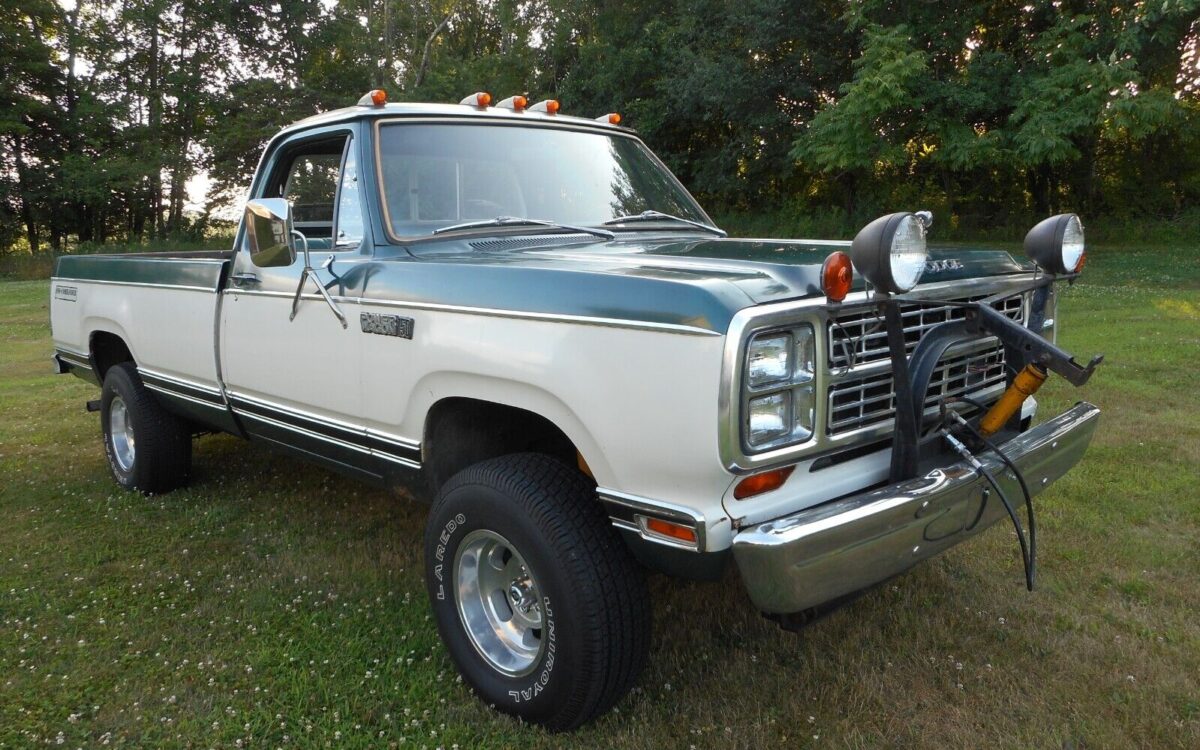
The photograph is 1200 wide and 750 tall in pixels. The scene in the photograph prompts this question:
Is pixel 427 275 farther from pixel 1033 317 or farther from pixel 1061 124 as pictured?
pixel 1061 124

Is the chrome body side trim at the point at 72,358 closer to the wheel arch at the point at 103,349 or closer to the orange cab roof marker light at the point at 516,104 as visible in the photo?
the wheel arch at the point at 103,349

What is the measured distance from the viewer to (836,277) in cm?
232

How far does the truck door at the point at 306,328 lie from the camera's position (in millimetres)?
3371

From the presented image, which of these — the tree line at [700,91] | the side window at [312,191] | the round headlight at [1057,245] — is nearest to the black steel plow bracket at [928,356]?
the round headlight at [1057,245]

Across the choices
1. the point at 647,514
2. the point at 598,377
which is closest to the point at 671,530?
the point at 647,514

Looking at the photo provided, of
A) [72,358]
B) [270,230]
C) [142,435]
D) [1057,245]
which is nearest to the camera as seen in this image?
[1057,245]

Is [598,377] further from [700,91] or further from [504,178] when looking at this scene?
[700,91]

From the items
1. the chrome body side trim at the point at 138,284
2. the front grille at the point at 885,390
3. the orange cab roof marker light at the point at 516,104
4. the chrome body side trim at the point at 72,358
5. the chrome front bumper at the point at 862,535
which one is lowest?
the chrome front bumper at the point at 862,535

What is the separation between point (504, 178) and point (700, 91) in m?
22.7

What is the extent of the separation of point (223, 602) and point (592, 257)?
7.17ft

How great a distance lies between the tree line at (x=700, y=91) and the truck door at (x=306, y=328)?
16237mm

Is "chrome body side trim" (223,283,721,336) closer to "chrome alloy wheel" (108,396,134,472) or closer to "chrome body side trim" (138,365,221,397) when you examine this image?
"chrome body side trim" (138,365,221,397)

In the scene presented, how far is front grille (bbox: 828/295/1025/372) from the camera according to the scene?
2.42 m

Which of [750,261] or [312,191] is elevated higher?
[312,191]
